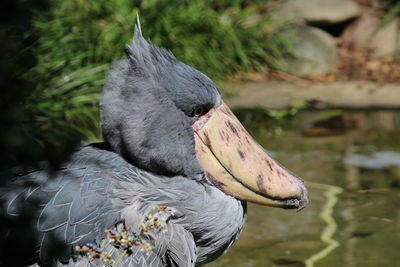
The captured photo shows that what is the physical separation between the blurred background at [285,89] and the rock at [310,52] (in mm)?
13

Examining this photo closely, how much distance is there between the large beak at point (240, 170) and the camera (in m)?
2.93

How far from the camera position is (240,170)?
9.66 ft

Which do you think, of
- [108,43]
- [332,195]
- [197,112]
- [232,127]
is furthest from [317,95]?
[197,112]

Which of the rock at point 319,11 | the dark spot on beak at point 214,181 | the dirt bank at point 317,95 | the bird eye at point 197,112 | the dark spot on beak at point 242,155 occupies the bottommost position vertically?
the dirt bank at point 317,95

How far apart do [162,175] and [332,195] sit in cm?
218

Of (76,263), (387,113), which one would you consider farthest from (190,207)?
(387,113)

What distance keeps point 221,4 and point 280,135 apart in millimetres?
2336

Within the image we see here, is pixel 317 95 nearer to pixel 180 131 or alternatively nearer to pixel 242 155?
Answer: pixel 242 155

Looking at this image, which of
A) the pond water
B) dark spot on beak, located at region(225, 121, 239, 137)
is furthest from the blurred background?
dark spot on beak, located at region(225, 121, 239, 137)

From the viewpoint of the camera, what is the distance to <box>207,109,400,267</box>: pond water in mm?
4039

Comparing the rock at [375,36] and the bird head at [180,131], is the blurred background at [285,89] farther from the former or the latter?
the bird head at [180,131]

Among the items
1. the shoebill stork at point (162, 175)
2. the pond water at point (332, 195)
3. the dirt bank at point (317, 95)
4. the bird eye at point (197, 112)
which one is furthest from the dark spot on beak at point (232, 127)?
the dirt bank at point (317, 95)

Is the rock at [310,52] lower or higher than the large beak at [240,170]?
lower

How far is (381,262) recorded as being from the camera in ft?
12.8
